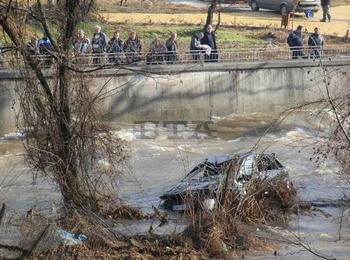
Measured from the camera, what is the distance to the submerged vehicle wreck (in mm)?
15758

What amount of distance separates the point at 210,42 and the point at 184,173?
875 cm

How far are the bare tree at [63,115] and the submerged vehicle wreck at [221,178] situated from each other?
207cm

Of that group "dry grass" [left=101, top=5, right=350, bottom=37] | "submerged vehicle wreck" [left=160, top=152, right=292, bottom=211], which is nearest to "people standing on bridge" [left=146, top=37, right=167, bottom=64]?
"dry grass" [left=101, top=5, right=350, bottom=37]

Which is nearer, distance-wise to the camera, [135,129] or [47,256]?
[47,256]

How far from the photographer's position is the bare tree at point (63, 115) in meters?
16.1

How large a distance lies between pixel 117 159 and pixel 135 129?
36.2ft

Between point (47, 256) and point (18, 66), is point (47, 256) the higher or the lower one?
the lower one

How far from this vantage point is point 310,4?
43.8m

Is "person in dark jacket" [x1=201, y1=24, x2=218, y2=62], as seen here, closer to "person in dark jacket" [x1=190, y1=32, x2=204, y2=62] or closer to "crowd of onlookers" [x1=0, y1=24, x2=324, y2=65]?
"crowd of onlookers" [x1=0, y1=24, x2=324, y2=65]

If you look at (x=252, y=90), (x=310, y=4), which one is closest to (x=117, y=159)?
(x=252, y=90)

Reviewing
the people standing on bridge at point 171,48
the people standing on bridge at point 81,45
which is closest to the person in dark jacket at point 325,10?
the people standing on bridge at point 171,48

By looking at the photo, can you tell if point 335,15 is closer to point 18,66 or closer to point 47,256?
point 18,66

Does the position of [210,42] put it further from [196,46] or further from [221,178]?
[221,178]

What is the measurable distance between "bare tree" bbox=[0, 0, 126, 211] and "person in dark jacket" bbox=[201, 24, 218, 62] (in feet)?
44.7
